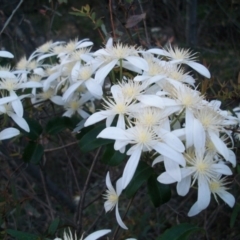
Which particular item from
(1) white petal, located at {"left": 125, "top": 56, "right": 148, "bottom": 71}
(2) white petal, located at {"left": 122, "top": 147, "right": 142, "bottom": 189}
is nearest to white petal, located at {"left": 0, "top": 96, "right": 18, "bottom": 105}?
(1) white petal, located at {"left": 125, "top": 56, "right": 148, "bottom": 71}

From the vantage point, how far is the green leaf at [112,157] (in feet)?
4.17

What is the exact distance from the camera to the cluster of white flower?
1.12 m

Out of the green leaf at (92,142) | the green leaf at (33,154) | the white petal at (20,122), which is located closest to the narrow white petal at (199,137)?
the green leaf at (92,142)

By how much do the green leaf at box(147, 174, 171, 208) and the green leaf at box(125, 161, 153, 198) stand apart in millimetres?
37

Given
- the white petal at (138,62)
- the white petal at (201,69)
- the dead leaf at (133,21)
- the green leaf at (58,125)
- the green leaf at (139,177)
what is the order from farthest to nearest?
the green leaf at (58,125)
the dead leaf at (133,21)
the white petal at (201,69)
the white petal at (138,62)
the green leaf at (139,177)

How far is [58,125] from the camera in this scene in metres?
1.67

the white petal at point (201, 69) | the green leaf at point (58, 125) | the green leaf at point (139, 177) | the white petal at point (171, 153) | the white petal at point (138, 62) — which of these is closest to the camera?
the white petal at point (171, 153)

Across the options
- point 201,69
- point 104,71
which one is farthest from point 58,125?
point 201,69

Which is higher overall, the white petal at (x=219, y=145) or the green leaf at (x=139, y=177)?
the white petal at (x=219, y=145)

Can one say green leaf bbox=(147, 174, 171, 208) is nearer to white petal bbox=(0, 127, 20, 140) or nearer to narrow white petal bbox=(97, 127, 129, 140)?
narrow white petal bbox=(97, 127, 129, 140)

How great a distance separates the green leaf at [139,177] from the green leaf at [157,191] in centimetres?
4

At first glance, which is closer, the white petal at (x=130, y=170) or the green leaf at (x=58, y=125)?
the white petal at (x=130, y=170)

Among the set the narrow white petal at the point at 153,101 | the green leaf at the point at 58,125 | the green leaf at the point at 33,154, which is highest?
the narrow white petal at the point at 153,101

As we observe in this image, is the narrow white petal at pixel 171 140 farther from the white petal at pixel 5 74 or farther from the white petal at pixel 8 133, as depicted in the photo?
the white petal at pixel 5 74
